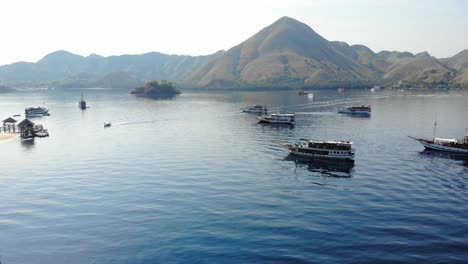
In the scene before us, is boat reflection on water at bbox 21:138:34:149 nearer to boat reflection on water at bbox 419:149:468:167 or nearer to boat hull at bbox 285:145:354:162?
boat hull at bbox 285:145:354:162

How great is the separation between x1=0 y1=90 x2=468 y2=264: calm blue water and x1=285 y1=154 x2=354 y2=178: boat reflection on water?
0.67m

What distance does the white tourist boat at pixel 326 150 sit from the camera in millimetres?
98688

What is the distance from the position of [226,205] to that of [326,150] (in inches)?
1735

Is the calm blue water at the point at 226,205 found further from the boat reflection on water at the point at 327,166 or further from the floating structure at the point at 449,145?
the floating structure at the point at 449,145

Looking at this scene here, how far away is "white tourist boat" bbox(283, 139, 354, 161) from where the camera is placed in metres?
98.7

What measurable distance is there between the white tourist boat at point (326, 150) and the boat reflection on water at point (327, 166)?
1317mm

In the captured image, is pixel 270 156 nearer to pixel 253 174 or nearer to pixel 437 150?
pixel 253 174

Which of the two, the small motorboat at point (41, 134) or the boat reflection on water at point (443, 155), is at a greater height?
the small motorboat at point (41, 134)

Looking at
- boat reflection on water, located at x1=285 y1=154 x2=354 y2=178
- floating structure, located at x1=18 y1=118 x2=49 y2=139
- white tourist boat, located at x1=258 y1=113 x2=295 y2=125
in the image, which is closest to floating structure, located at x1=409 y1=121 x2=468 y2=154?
boat reflection on water, located at x1=285 y1=154 x2=354 y2=178

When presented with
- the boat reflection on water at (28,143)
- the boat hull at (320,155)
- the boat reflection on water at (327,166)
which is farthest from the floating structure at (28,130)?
the boat reflection on water at (327,166)

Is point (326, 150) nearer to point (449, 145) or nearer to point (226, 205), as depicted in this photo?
point (449, 145)

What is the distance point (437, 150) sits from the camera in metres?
109

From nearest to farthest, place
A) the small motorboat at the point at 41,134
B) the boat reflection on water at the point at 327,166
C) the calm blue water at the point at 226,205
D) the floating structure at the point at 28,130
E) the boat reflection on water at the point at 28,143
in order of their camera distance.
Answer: the calm blue water at the point at 226,205
the boat reflection on water at the point at 327,166
the boat reflection on water at the point at 28,143
the floating structure at the point at 28,130
the small motorboat at the point at 41,134

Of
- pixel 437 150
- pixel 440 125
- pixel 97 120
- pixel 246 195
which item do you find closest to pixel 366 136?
pixel 437 150
